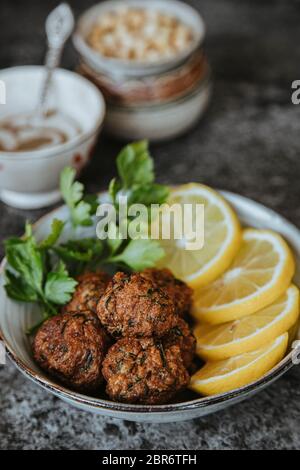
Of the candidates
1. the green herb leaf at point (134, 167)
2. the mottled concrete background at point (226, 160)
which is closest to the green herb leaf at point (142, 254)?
the green herb leaf at point (134, 167)

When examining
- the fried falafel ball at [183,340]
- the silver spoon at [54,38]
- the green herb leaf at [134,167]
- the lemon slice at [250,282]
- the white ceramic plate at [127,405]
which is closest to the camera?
the white ceramic plate at [127,405]

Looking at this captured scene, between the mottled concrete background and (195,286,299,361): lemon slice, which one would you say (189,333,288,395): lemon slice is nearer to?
(195,286,299,361): lemon slice

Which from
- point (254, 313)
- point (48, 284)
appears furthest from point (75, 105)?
point (254, 313)

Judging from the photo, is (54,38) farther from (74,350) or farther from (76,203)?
(74,350)

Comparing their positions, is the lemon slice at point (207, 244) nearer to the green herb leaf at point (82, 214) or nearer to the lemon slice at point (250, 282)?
the lemon slice at point (250, 282)

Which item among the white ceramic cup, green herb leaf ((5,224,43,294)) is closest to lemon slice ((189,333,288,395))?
green herb leaf ((5,224,43,294))

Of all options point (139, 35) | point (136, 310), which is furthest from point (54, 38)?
point (136, 310)
